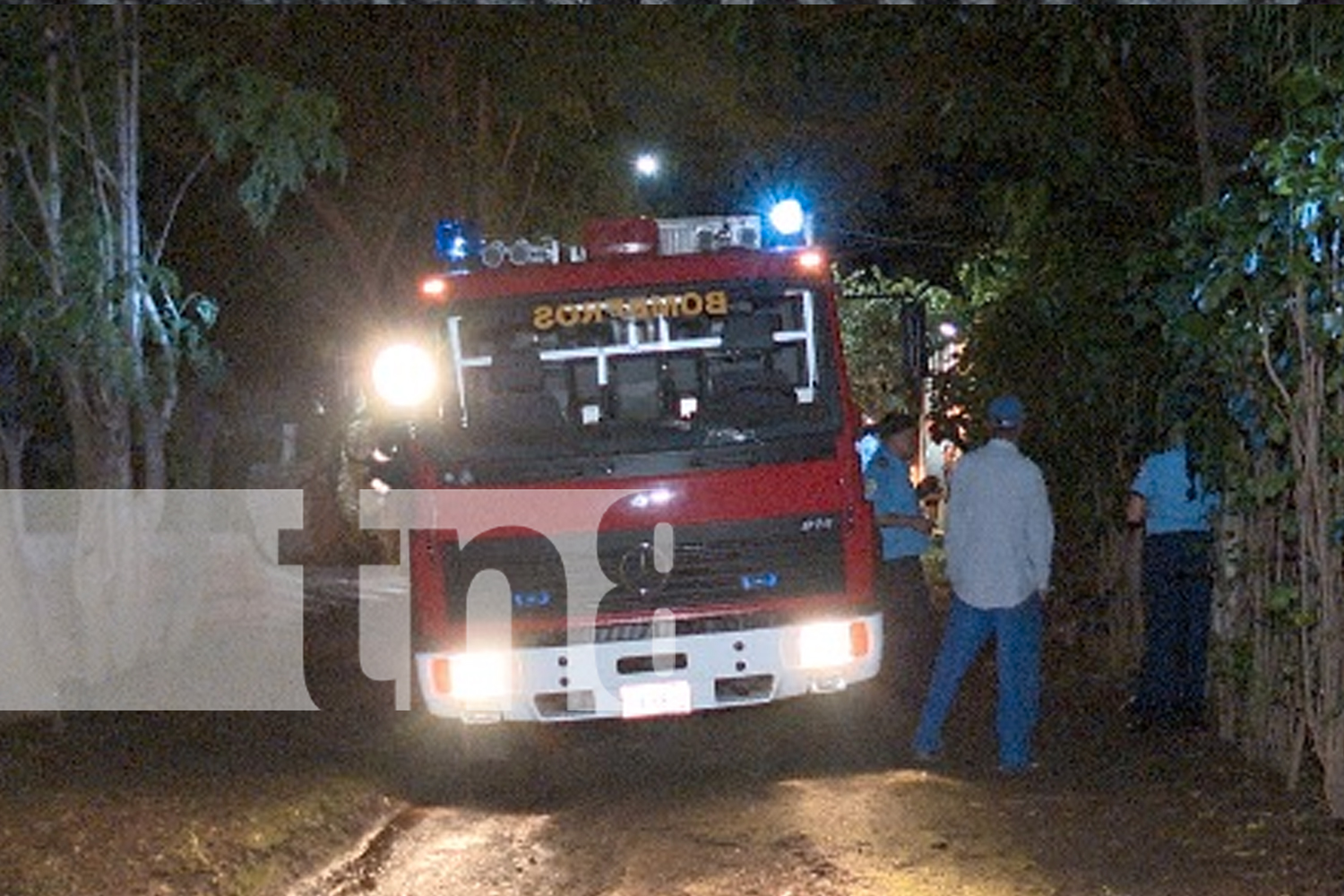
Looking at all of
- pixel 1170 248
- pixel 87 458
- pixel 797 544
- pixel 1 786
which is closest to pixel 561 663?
pixel 797 544

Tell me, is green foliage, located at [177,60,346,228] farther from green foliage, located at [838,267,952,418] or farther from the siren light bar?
green foliage, located at [838,267,952,418]

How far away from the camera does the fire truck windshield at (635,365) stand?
10406 mm

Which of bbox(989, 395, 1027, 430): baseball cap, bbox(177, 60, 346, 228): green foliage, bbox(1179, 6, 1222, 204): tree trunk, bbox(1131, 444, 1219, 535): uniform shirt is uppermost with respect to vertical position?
bbox(177, 60, 346, 228): green foliage

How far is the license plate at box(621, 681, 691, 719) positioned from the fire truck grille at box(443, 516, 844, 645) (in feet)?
0.81

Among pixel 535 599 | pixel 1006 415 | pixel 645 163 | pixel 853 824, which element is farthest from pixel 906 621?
pixel 645 163

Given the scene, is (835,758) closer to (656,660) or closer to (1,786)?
(656,660)

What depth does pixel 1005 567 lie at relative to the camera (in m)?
10.1

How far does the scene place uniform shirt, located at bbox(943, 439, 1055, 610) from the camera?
33.2 ft

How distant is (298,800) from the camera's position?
970 centimetres

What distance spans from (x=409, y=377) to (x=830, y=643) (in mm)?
2499

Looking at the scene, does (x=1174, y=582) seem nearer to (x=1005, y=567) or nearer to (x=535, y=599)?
(x=1005, y=567)

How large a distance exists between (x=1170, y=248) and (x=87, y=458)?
7389 mm

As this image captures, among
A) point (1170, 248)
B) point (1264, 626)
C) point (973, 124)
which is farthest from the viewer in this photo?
point (973, 124)

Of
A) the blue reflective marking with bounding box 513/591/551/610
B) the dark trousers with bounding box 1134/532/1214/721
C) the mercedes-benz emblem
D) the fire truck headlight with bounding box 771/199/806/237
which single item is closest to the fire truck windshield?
the fire truck headlight with bounding box 771/199/806/237
